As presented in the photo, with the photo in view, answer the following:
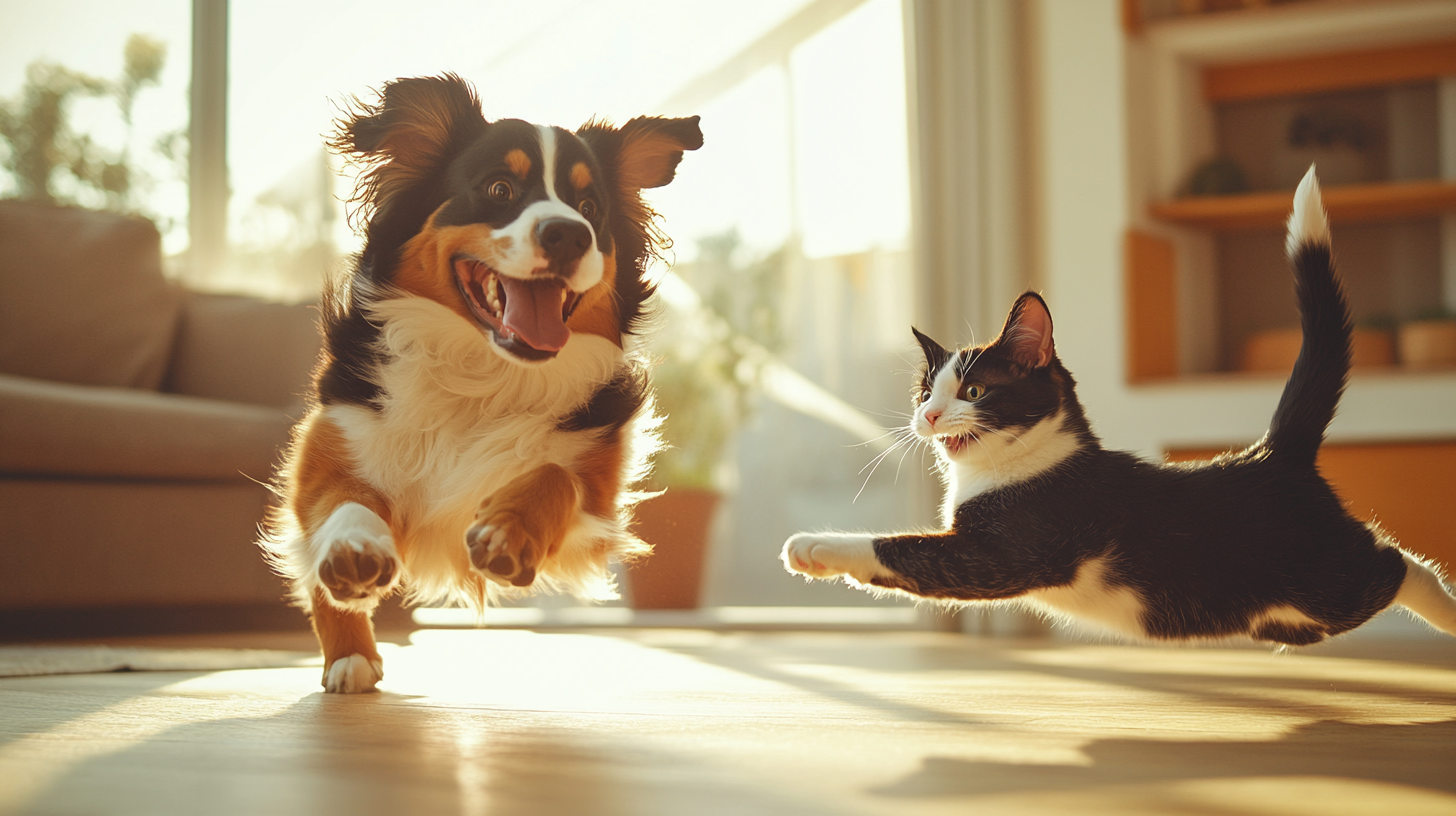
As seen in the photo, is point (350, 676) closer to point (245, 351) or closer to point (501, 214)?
point (501, 214)

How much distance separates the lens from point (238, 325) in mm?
3439

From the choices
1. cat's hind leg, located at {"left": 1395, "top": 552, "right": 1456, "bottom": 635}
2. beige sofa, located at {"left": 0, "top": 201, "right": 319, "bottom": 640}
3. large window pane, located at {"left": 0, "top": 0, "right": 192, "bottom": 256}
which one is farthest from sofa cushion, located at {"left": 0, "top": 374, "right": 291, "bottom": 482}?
cat's hind leg, located at {"left": 1395, "top": 552, "right": 1456, "bottom": 635}

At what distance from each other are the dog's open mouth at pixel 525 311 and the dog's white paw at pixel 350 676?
22.4 inches

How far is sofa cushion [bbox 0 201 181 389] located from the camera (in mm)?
3256

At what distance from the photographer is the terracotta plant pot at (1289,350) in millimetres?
3258

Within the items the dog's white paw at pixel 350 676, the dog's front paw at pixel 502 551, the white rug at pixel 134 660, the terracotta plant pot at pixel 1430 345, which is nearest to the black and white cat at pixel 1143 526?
the dog's front paw at pixel 502 551

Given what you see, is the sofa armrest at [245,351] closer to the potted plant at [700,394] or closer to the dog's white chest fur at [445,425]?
the potted plant at [700,394]

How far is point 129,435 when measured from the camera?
267 centimetres

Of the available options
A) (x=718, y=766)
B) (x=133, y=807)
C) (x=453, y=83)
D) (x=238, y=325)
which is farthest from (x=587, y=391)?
(x=238, y=325)

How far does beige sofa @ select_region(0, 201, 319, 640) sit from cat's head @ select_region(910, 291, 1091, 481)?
6.75 ft

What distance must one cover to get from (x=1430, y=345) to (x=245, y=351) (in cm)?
347

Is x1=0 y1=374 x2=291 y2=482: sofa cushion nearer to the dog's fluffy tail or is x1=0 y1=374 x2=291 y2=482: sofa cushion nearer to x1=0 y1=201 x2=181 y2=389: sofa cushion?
x1=0 y1=201 x2=181 y2=389: sofa cushion

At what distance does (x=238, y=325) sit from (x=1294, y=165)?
3.50 m

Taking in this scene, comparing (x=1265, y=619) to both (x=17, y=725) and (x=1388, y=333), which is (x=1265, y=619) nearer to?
(x=17, y=725)
